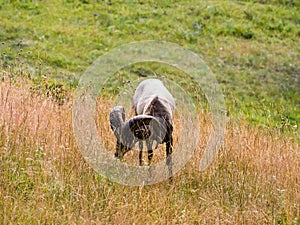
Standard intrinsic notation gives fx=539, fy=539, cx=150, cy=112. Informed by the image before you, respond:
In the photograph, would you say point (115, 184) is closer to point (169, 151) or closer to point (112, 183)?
point (112, 183)

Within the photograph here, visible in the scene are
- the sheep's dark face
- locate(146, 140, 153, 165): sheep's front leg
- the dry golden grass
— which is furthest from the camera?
locate(146, 140, 153, 165): sheep's front leg

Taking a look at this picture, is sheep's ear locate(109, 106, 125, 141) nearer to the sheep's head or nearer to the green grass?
the sheep's head

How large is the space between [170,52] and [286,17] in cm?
584

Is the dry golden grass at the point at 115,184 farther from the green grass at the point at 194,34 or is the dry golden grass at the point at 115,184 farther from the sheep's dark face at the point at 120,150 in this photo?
the green grass at the point at 194,34

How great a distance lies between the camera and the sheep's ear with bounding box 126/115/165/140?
5.82 m

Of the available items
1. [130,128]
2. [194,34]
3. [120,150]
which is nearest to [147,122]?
[130,128]

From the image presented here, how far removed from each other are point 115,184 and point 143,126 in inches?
27.8

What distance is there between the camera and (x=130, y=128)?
5824 millimetres

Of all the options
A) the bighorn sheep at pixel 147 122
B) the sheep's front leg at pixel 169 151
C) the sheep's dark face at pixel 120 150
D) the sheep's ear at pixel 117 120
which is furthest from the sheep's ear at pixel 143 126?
the sheep's front leg at pixel 169 151

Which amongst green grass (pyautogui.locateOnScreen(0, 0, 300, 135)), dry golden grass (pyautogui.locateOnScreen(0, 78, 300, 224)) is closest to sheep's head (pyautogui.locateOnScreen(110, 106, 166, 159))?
dry golden grass (pyautogui.locateOnScreen(0, 78, 300, 224))

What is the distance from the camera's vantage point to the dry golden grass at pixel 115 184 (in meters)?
5.24

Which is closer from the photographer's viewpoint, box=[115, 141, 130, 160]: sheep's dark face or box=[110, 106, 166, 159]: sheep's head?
box=[110, 106, 166, 159]: sheep's head

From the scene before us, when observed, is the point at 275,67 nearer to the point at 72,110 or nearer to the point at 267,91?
the point at 267,91

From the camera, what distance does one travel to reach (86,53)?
1588cm
